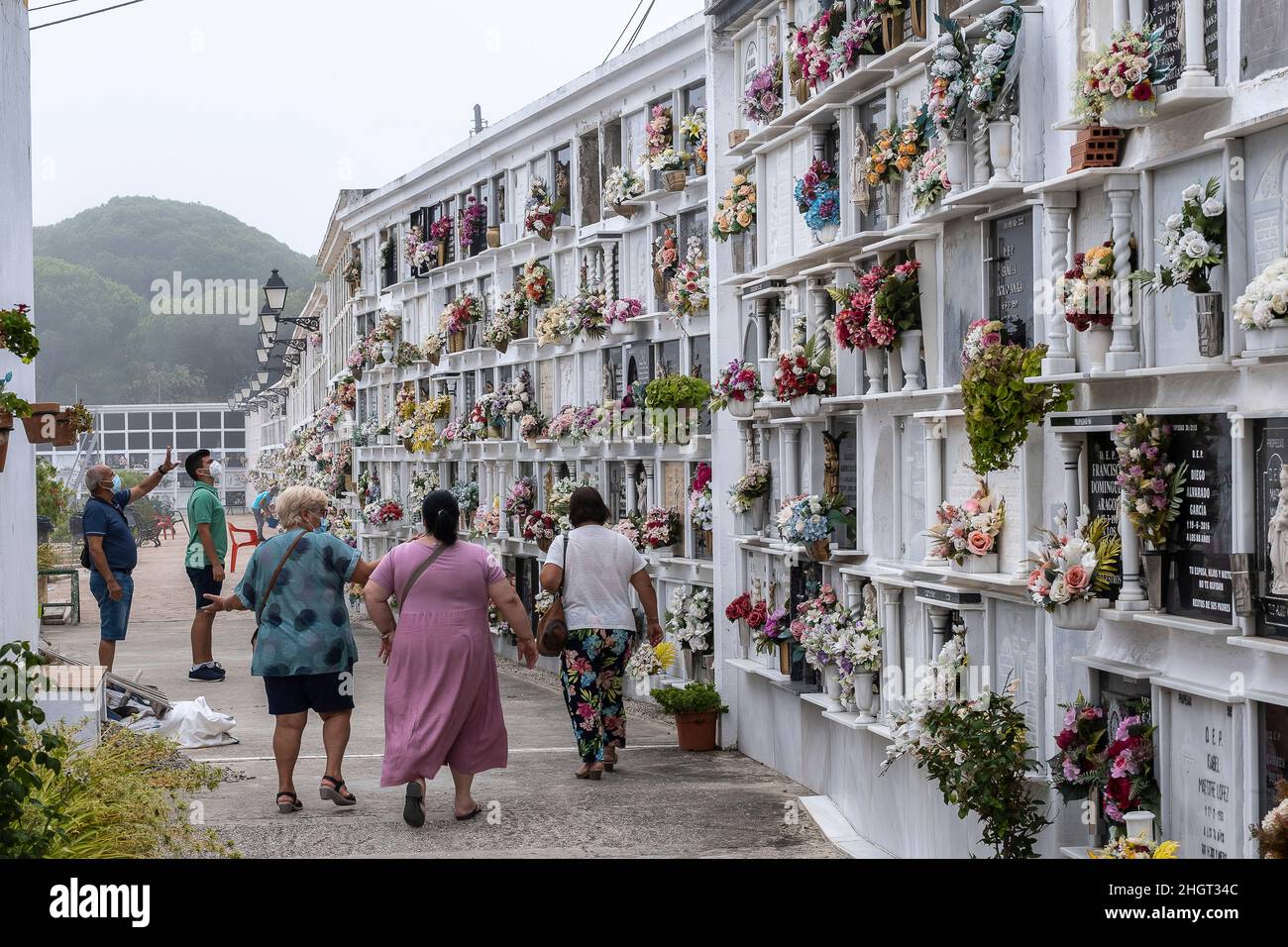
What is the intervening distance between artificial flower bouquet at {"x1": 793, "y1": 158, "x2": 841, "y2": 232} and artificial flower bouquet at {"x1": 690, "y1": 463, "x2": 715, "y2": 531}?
2791mm

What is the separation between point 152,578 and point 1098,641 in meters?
22.9

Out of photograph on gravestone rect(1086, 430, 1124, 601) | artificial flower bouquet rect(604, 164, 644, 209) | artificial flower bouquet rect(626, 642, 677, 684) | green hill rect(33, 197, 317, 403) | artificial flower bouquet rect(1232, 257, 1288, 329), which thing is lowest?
artificial flower bouquet rect(626, 642, 677, 684)

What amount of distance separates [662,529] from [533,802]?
3779mm

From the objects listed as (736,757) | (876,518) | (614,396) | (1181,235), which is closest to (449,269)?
(614,396)

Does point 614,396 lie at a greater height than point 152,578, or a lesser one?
greater

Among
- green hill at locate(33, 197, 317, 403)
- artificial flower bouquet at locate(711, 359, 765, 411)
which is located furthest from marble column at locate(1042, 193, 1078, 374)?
green hill at locate(33, 197, 317, 403)

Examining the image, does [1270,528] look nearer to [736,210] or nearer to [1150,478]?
[1150,478]

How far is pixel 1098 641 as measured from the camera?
5238mm

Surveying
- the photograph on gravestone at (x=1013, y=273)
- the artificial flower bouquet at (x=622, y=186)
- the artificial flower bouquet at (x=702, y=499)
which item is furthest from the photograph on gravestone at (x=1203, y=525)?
the artificial flower bouquet at (x=622, y=186)

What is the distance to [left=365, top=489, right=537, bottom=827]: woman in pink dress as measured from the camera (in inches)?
279

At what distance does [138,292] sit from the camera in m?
74.9

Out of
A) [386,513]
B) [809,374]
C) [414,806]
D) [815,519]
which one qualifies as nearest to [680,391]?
[809,374]

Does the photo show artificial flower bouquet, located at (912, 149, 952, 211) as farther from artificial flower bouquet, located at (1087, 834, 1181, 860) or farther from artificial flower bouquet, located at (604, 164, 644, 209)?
artificial flower bouquet, located at (604, 164, 644, 209)
